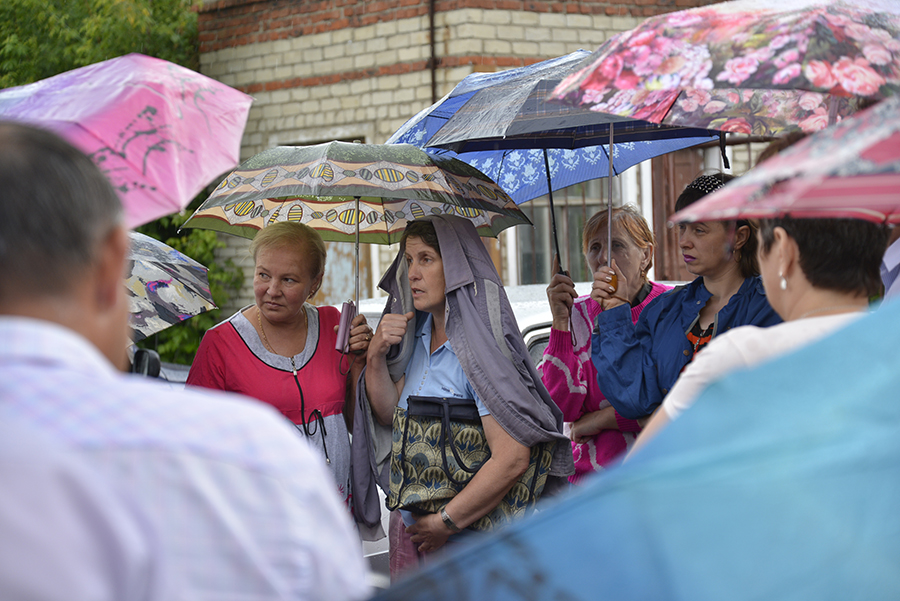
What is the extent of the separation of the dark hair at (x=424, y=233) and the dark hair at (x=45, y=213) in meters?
2.04

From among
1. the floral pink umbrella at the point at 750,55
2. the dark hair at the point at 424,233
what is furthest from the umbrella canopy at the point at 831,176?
the dark hair at the point at 424,233

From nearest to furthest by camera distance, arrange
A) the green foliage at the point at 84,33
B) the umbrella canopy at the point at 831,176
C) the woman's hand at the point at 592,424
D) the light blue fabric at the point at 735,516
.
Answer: the light blue fabric at the point at 735,516, the umbrella canopy at the point at 831,176, the woman's hand at the point at 592,424, the green foliage at the point at 84,33

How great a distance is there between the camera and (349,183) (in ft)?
9.82

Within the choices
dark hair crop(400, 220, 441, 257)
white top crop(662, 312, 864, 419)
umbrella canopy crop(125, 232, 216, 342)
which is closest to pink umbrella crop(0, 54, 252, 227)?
white top crop(662, 312, 864, 419)

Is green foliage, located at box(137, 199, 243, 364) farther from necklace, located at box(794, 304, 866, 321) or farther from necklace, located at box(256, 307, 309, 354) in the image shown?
necklace, located at box(794, 304, 866, 321)

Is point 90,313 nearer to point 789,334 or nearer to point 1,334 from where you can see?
point 1,334

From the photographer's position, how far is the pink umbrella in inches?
65.7

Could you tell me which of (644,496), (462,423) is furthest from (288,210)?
(644,496)

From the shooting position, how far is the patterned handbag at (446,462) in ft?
9.61

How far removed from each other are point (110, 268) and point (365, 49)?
859cm

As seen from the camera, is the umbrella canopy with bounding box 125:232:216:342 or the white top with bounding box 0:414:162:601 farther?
the umbrella canopy with bounding box 125:232:216:342

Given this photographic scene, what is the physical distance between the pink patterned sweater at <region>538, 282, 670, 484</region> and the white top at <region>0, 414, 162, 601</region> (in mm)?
2555

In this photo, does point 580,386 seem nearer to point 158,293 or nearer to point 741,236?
point 741,236

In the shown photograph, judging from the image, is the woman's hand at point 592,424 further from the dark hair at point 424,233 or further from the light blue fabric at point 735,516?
the light blue fabric at point 735,516
